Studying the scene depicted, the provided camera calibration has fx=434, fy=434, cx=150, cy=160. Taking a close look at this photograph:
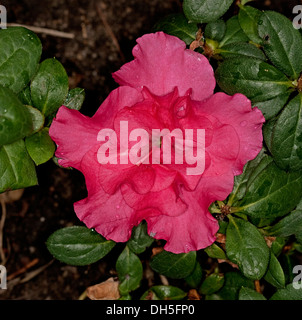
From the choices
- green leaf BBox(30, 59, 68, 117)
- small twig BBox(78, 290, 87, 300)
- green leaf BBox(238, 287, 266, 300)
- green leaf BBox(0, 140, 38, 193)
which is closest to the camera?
green leaf BBox(0, 140, 38, 193)

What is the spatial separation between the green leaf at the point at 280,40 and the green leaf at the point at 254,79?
0.03m

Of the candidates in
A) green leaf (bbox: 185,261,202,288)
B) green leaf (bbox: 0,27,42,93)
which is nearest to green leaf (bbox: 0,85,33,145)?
green leaf (bbox: 0,27,42,93)

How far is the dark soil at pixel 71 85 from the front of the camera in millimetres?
1915

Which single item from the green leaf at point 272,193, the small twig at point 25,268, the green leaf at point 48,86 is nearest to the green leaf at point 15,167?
the green leaf at point 48,86

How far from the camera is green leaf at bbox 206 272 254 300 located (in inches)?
59.9

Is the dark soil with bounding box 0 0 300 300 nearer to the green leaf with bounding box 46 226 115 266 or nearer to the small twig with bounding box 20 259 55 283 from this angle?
the small twig with bounding box 20 259 55 283

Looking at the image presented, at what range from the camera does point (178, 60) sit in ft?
3.54

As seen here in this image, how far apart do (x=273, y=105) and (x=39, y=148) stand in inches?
26.0

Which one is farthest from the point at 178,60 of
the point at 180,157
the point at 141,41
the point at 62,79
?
the point at 62,79

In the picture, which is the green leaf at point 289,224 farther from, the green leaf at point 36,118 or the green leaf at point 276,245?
the green leaf at point 36,118

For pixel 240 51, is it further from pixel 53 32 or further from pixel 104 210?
pixel 53 32

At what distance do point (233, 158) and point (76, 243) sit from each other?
677mm

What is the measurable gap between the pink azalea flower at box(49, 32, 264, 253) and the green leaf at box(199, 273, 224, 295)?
1.63ft

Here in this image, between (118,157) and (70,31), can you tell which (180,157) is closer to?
(118,157)
